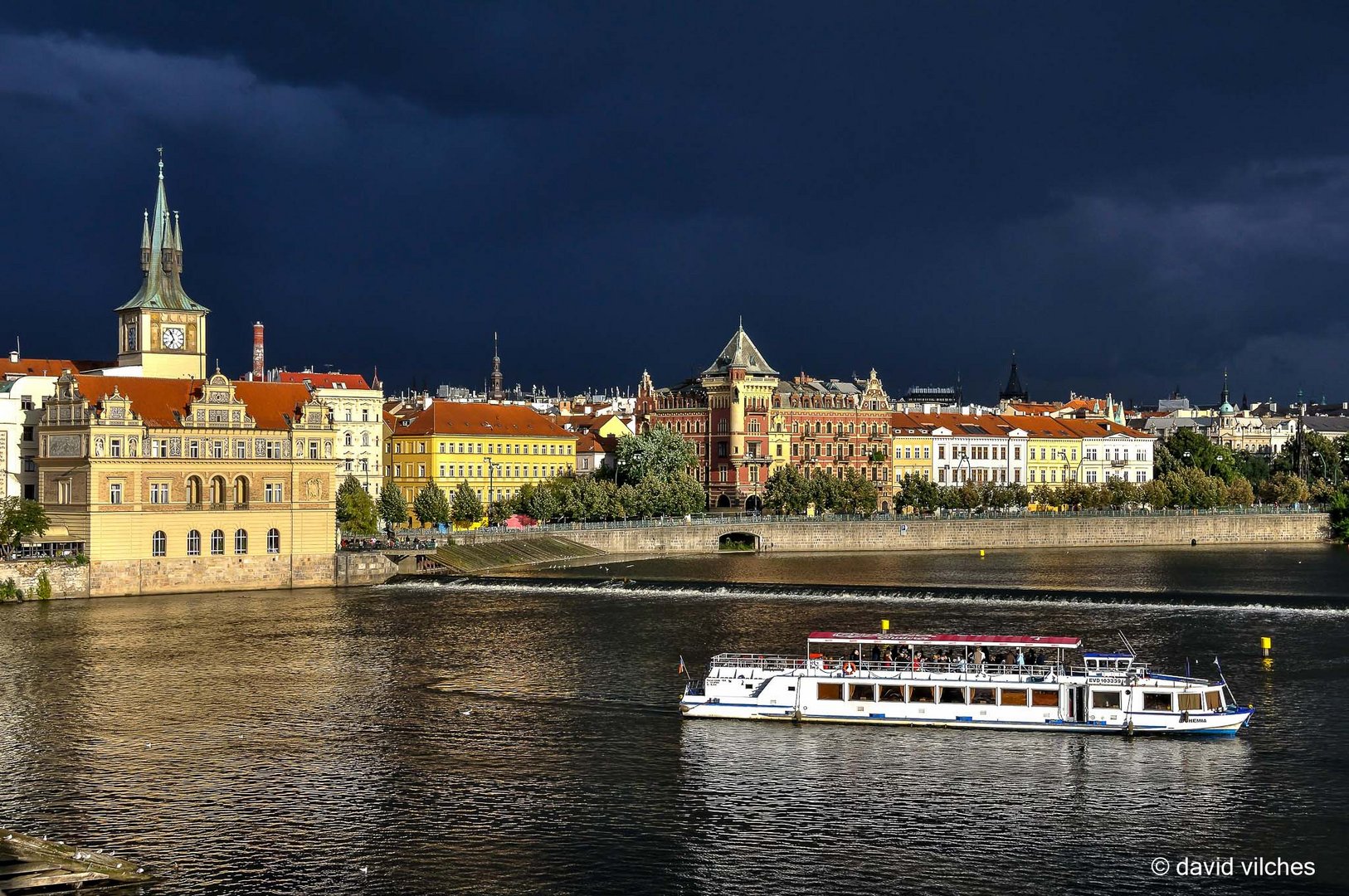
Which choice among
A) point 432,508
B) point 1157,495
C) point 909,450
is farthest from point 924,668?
point 909,450

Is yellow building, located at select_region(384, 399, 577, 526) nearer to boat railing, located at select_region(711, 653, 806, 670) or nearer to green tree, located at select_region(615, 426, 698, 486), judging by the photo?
green tree, located at select_region(615, 426, 698, 486)

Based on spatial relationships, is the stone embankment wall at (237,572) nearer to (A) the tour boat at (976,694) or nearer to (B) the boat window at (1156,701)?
(A) the tour boat at (976,694)

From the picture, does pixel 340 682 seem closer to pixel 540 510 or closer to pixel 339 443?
pixel 540 510

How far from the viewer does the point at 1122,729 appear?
51531mm

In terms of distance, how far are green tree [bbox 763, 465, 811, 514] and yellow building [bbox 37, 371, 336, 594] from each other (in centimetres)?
5362

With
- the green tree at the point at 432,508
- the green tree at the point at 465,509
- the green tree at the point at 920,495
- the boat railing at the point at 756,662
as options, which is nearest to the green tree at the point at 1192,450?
the green tree at the point at 920,495

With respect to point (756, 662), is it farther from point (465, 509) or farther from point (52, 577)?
point (465, 509)

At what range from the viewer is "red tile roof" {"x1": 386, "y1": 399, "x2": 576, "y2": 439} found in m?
138

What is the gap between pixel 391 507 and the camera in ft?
405

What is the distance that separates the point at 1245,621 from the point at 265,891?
5440cm

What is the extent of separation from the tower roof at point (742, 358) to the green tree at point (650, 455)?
12020mm

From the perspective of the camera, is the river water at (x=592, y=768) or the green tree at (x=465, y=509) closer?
the river water at (x=592, y=768)

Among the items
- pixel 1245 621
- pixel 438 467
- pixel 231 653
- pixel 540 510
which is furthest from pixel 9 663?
pixel 438 467

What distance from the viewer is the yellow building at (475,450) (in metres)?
137
